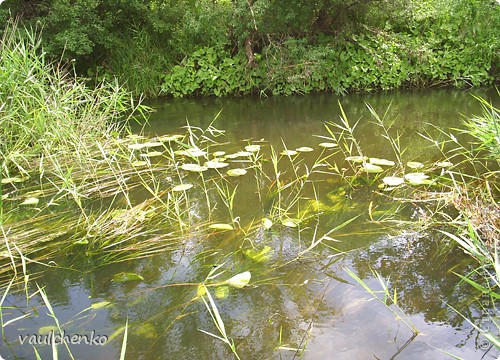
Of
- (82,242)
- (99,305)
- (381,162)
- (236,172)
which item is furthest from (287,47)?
(99,305)

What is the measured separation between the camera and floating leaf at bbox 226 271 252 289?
2197 millimetres

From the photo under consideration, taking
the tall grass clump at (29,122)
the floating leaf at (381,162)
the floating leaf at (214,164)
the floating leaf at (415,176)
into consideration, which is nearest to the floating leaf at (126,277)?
the tall grass clump at (29,122)

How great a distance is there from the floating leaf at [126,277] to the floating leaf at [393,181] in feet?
5.98

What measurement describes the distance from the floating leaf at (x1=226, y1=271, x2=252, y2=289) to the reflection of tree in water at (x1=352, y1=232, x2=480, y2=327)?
23.0 inches

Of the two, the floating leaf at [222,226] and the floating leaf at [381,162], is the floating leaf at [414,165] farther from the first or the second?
the floating leaf at [222,226]

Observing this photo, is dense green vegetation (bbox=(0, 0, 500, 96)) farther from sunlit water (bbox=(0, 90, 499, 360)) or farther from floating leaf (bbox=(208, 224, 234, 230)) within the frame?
floating leaf (bbox=(208, 224, 234, 230))

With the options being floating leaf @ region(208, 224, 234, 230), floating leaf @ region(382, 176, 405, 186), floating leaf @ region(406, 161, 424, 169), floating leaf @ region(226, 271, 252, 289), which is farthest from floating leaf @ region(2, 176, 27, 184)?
floating leaf @ region(406, 161, 424, 169)

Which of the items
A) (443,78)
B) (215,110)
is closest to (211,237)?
(215,110)

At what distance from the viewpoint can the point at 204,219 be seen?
114 inches

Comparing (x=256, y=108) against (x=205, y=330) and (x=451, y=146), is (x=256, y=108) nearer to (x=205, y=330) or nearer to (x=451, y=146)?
(x=451, y=146)

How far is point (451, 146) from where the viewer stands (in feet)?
14.0

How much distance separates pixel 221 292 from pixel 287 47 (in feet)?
17.8

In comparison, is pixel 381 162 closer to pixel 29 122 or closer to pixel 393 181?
pixel 393 181

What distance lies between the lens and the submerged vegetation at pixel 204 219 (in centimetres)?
207
